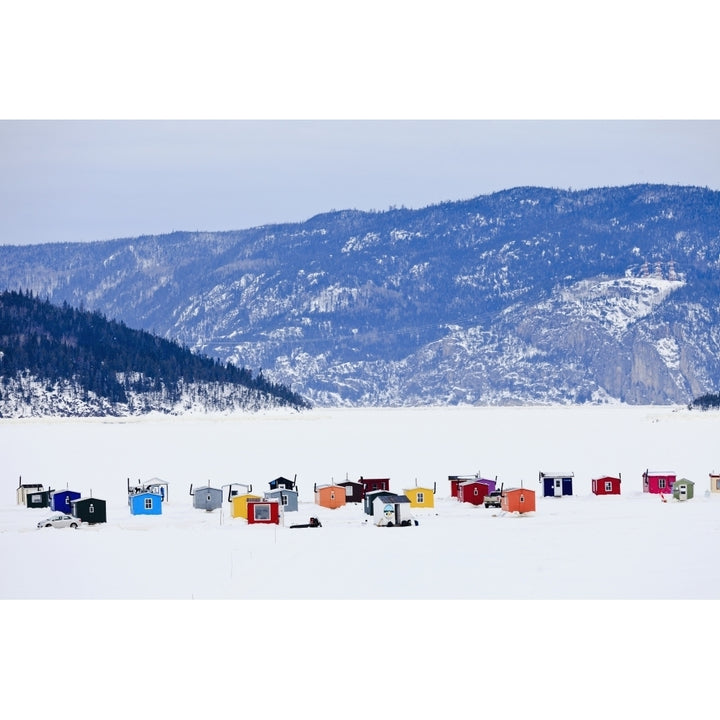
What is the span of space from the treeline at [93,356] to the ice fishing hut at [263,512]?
79406 millimetres

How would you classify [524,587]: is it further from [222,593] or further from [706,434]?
[706,434]

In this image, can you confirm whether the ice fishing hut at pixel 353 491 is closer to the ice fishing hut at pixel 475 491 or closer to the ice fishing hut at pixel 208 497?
the ice fishing hut at pixel 475 491

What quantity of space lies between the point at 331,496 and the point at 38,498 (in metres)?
7.29

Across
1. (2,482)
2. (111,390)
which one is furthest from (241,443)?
(111,390)

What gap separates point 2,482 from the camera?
135 feet

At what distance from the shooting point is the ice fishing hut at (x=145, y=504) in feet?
102

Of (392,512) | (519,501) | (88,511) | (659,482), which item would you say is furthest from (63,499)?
(659,482)

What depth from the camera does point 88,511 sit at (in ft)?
95.9

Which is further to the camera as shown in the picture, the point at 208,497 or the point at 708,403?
the point at 708,403

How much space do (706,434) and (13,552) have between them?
54726 millimetres

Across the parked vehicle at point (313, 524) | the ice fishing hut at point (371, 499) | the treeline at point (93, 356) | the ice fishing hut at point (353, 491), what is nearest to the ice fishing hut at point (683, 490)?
the ice fishing hut at point (371, 499)

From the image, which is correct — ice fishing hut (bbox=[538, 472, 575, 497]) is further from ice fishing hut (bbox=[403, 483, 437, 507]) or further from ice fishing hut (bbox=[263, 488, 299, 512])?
ice fishing hut (bbox=[263, 488, 299, 512])

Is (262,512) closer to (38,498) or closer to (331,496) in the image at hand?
(331,496)

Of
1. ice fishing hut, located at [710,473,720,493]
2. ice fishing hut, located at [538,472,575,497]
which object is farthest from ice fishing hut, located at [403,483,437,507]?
ice fishing hut, located at [710,473,720,493]
